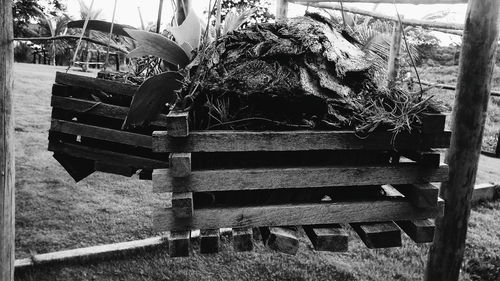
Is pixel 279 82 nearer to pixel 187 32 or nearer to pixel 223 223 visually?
pixel 223 223

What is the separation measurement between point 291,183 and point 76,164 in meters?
1.18

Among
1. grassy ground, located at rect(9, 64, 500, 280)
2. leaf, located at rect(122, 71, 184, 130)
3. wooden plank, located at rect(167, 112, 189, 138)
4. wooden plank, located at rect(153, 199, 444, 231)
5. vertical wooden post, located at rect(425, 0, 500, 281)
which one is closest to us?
wooden plank, located at rect(167, 112, 189, 138)

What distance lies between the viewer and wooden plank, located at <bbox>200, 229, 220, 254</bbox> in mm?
1214

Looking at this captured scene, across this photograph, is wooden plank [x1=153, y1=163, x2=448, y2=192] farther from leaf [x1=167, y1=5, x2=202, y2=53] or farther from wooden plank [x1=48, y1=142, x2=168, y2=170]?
leaf [x1=167, y1=5, x2=202, y2=53]

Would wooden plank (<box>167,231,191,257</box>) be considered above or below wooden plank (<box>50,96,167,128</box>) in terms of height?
below

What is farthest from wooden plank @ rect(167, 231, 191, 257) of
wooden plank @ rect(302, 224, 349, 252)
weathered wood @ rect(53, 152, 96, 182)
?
weathered wood @ rect(53, 152, 96, 182)

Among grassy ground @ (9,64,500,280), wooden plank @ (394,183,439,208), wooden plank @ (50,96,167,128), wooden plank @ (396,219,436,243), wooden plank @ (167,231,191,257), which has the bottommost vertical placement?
grassy ground @ (9,64,500,280)

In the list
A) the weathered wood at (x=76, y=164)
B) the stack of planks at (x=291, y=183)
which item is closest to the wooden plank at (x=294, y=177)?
the stack of planks at (x=291, y=183)

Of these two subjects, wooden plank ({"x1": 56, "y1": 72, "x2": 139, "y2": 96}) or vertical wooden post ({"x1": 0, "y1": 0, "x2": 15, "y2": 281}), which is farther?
wooden plank ({"x1": 56, "y1": 72, "x2": 139, "y2": 96})

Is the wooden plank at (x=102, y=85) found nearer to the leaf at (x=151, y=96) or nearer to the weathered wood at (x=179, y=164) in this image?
the leaf at (x=151, y=96)

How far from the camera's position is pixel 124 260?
3406 mm

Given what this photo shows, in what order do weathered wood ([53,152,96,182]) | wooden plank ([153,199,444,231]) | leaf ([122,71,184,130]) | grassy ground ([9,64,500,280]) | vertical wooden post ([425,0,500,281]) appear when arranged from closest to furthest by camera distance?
wooden plank ([153,199,444,231]) → leaf ([122,71,184,130]) → weathered wood ([53,152,96,182]) → vertical wooden post ([425,0,500,281]) → grassy ground ([9,64,500,280])

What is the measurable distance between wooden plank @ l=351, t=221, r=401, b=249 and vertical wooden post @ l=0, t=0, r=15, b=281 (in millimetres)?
1462

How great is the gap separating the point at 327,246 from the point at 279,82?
1.73ft
